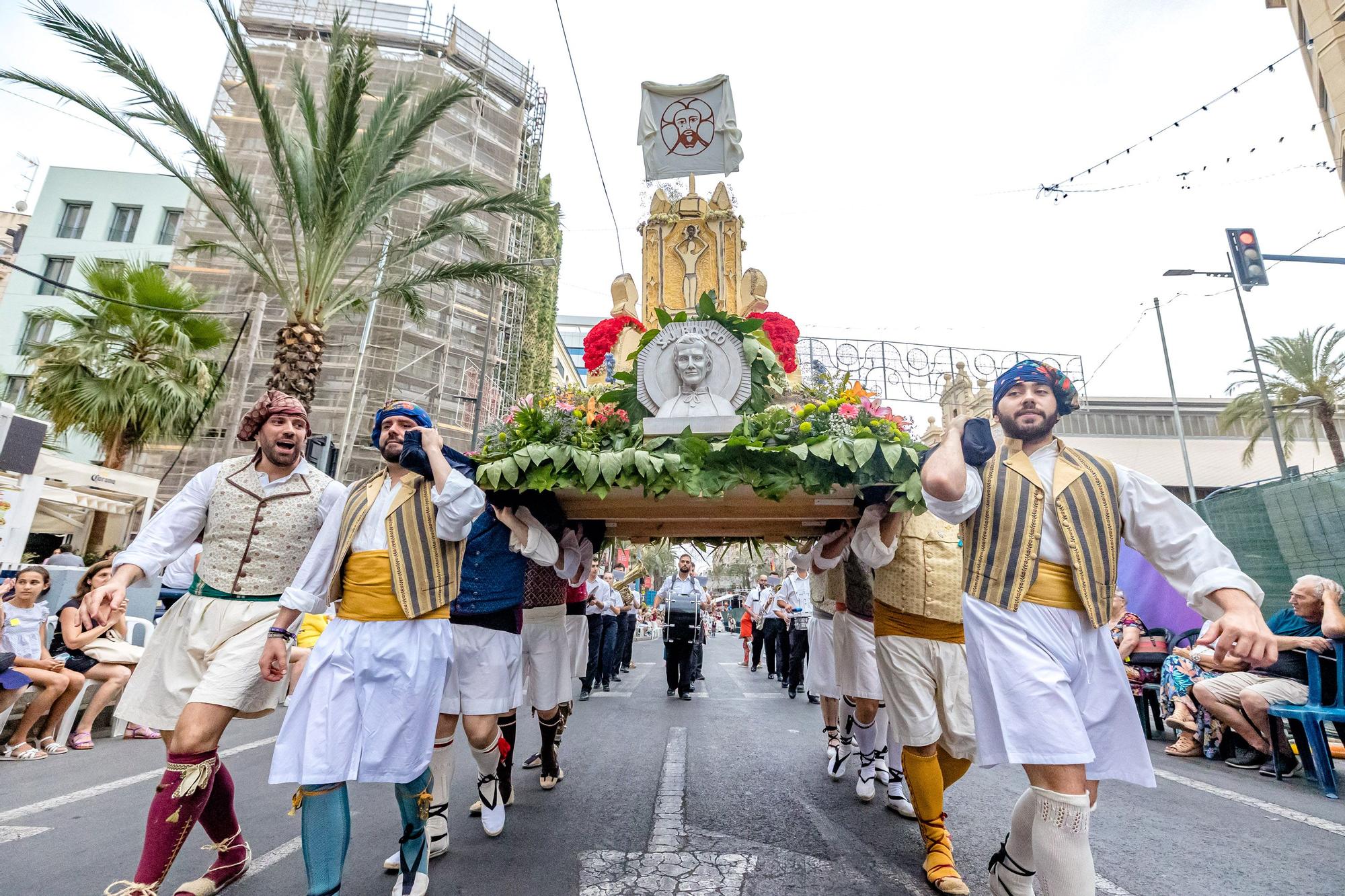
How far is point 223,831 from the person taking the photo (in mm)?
3146

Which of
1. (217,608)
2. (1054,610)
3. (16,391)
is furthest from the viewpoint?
(16,391)

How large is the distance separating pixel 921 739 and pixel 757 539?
6.93 feet

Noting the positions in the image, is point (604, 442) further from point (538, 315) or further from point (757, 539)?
point (538, 315)

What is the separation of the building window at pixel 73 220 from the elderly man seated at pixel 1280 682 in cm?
4026

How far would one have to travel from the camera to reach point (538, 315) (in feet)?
128

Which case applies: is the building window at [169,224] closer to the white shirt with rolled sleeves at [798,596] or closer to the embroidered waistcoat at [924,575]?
the white shirt with rolled sleeves at [798,596]

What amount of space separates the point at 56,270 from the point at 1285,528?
40.7 meters

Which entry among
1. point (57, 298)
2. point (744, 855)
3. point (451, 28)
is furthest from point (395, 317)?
point (744, 855)

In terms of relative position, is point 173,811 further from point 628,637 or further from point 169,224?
point 169,224

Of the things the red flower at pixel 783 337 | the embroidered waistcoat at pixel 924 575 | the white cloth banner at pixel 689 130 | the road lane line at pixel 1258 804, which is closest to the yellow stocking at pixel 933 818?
the embroidered waistcoat at pixel 924 575

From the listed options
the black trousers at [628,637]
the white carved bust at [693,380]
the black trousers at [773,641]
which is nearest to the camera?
the white carved bust at [693,380]

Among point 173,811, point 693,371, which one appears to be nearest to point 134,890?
point 173,811

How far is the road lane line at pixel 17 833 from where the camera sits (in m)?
3.71

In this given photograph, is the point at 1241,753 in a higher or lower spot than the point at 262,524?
lower
